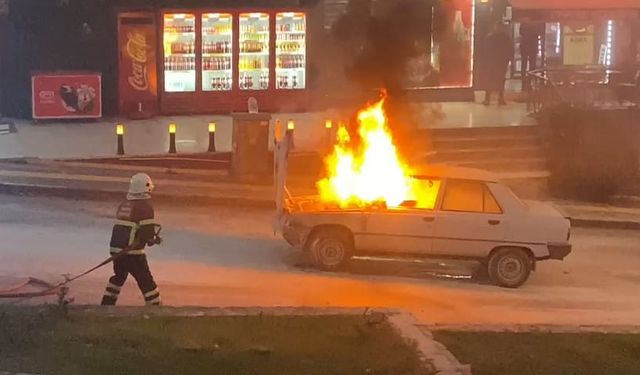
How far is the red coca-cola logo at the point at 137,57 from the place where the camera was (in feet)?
78.9

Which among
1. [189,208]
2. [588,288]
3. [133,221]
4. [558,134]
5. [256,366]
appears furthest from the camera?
[558,134]

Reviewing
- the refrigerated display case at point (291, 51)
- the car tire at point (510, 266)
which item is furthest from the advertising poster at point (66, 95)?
the car tire at point (510, 266)

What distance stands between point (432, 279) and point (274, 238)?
8.84 feet

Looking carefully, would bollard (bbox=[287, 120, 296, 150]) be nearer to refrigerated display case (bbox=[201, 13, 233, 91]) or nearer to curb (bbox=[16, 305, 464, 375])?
refrigerated display case (bbox=[201, 13, 233, 91])

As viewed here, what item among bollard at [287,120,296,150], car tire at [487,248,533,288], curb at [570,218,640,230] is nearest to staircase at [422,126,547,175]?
bollard at [287,120,296,150]

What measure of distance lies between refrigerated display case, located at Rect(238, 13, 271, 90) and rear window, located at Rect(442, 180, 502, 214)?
40.0 ft

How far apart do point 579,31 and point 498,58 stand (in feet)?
13.3

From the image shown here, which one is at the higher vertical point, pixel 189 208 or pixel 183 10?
pixel 183 10

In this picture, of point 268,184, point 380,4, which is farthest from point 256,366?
point 268,184

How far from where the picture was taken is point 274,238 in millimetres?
15281

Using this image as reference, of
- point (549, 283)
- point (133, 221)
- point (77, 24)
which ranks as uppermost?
point (77, 24)

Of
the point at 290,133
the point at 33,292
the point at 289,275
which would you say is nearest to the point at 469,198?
the point at 289,275

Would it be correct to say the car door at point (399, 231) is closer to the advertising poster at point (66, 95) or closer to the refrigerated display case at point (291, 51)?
the advertising poster at point (66, 95)

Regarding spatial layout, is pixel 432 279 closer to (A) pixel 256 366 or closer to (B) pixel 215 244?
(B) pixel 215 244
